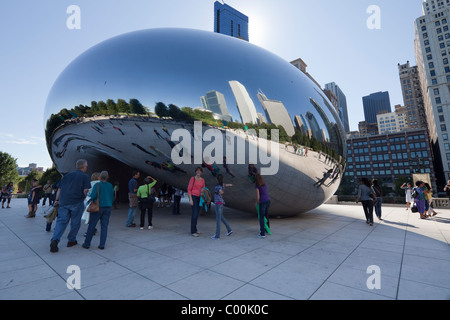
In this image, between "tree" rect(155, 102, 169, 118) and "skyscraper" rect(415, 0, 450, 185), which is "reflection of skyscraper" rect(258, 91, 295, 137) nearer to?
"tree" rect(155, 102, 169, 118)

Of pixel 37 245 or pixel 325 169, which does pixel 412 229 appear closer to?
pixel 325 169

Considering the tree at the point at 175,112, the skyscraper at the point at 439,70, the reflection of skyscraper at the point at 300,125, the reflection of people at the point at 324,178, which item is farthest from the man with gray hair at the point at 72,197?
the skyscraper at the point at 439,70

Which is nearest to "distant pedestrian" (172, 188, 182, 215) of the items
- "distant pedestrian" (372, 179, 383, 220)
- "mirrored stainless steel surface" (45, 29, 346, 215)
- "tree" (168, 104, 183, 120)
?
"mirrored stainless steel surface" (45, 29, 346, 215)

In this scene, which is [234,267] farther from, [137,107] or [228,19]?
[228,19]

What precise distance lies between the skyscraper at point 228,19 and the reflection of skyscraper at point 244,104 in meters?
205

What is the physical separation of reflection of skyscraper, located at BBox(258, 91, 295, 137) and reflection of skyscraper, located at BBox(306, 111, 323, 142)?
0.69 meters

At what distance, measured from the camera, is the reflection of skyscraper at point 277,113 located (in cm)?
562

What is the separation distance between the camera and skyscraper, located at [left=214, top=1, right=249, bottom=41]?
612ft

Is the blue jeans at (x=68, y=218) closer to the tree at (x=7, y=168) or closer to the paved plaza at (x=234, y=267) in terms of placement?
the paved plaza at (x=234, y=267)

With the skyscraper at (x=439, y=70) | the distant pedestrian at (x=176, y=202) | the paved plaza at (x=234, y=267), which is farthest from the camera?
the skyscraper at (x=439, y=70)

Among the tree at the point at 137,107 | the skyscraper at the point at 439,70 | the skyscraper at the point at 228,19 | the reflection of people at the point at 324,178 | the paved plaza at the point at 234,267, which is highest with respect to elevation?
the skyscraper at the point at 228,19

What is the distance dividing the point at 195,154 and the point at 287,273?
3747 millimetres

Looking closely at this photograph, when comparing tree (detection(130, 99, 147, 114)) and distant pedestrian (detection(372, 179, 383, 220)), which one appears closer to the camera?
tree (detection(130, 99, 147, 114))

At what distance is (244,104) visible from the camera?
18.0 feet
